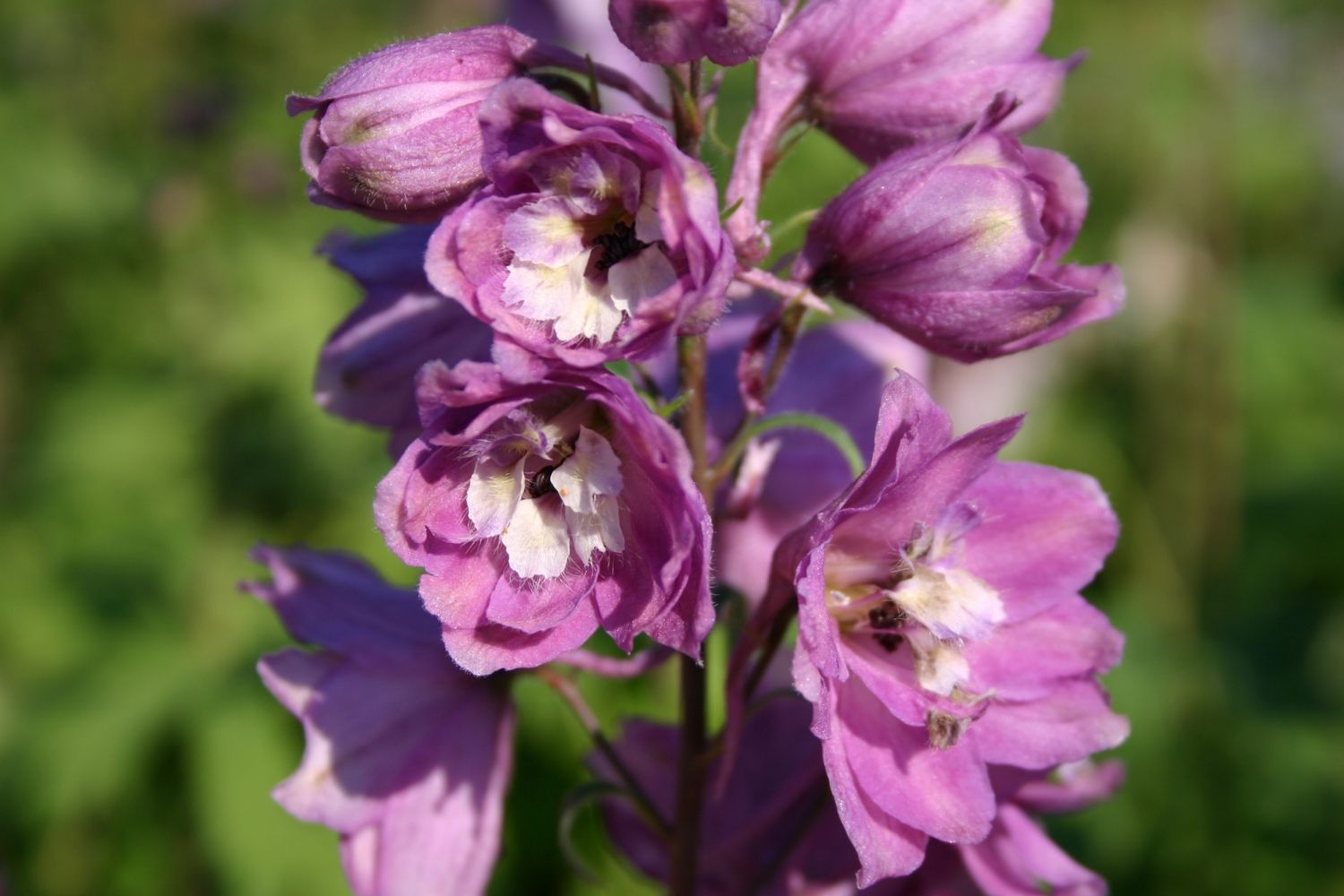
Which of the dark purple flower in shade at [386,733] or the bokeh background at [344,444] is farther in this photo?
the bokeh background at [344,444]

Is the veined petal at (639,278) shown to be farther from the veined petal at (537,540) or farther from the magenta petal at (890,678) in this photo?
the magenta petal at (890,678)

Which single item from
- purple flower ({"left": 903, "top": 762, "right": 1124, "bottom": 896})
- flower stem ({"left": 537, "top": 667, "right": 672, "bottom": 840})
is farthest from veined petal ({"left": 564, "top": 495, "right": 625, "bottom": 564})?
purple flower ({"left": 903, "top": 762, "right": 1124, "bottom": 896})

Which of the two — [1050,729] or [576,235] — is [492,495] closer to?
[576,235]

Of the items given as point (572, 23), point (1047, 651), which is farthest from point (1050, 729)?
point (572, 23)

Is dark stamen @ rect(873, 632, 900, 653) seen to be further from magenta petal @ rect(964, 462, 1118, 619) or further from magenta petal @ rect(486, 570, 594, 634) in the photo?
magenta petal @ rect(486, 570, 594, 634)

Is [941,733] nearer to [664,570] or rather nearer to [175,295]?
[664,570]

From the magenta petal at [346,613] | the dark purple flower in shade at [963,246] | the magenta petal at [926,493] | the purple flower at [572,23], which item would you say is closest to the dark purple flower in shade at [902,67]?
the dark purple flower in shade at [963,246]

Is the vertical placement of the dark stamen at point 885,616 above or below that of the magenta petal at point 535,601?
below
